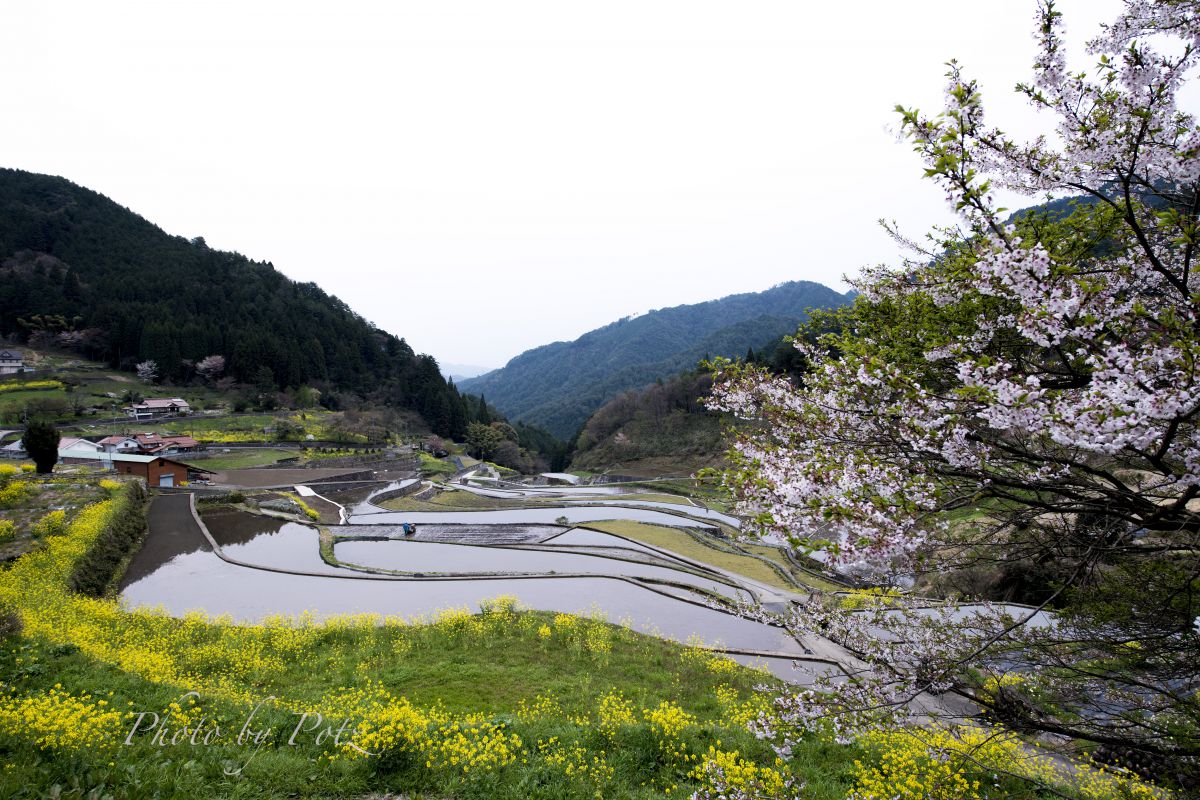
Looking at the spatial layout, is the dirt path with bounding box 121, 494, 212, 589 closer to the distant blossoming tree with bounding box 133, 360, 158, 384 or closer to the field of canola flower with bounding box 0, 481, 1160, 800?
the field of canola flower with bounding box 0, 481, 1160, 800

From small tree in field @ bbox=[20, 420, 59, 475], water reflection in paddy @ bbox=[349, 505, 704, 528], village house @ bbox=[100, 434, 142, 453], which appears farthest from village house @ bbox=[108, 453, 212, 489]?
water reflection in paddy @ bbox=[349, 505, 704, 528]

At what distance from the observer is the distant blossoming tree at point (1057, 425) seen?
3018mm

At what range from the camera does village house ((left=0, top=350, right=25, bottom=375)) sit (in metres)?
51.4

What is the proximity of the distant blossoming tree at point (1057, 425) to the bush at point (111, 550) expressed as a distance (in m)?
18.5

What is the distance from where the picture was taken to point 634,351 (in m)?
157

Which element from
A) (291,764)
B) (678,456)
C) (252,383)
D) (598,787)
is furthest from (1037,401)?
(252,383)

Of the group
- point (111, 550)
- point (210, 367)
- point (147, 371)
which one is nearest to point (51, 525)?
point (111, 550)

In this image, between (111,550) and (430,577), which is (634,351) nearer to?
(430,577)

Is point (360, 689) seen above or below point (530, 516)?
above

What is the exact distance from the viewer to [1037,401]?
9.93 feet

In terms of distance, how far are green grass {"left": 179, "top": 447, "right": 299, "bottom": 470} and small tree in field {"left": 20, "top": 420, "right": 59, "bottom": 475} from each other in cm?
1390

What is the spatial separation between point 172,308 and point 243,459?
47.1m

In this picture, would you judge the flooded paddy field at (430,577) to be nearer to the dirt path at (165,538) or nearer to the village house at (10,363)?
the dirt path at (165,538)

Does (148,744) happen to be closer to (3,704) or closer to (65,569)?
(3,704)
